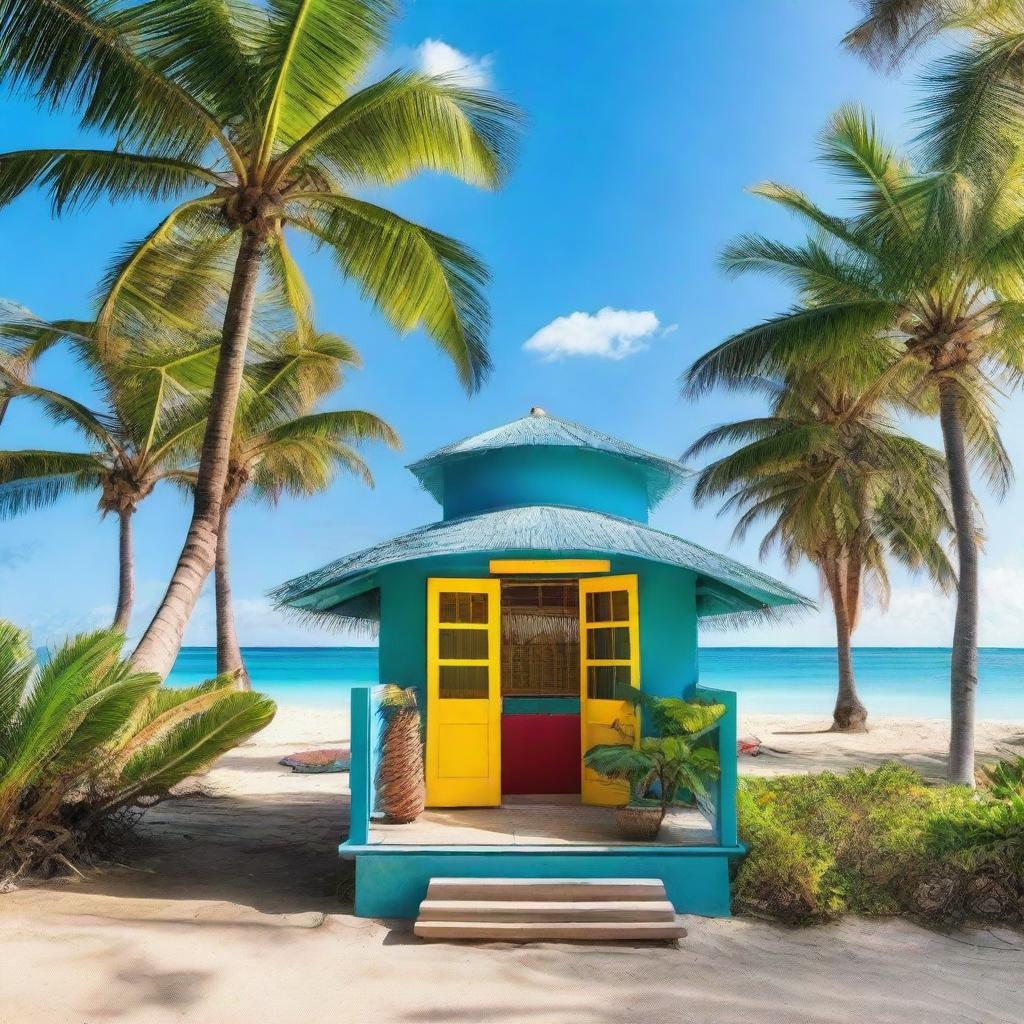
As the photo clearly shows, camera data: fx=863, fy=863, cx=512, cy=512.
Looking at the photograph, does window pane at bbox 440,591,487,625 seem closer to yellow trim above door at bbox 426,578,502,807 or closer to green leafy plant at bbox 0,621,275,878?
yellow trim above door at bbox 426,578,502,807

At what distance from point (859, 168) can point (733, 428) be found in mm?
7663

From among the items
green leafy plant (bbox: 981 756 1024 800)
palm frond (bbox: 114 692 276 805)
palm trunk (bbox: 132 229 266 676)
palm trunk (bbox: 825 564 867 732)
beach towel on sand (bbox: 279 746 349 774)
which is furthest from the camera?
palm trunk (bbox: 825 564 867 732)

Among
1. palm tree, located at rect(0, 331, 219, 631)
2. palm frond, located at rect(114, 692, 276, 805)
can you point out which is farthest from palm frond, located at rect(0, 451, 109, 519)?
palm frond, located at rect(114, 692, 276, 805)

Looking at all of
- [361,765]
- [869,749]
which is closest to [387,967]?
[361,765]

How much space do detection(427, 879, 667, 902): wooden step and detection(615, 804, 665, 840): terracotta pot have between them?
1.88 feet

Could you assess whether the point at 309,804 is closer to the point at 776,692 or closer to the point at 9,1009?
the point at 9,1009

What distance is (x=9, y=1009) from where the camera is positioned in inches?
181

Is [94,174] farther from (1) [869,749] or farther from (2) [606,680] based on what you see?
(1) [869,749]

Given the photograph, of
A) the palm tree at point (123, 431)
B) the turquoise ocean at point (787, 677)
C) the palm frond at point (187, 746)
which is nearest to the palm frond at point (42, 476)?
the palm tree at point (123, 431)

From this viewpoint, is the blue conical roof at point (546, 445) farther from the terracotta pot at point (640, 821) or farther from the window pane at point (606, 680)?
the terracotta pot at point (640, 821)

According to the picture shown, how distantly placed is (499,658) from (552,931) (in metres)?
2.98

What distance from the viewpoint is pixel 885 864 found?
6.74m

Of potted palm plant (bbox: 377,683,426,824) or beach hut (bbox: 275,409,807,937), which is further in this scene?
potted palm plant (bbox: 377,683,426,824)

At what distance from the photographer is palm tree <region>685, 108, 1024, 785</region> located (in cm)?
1123
